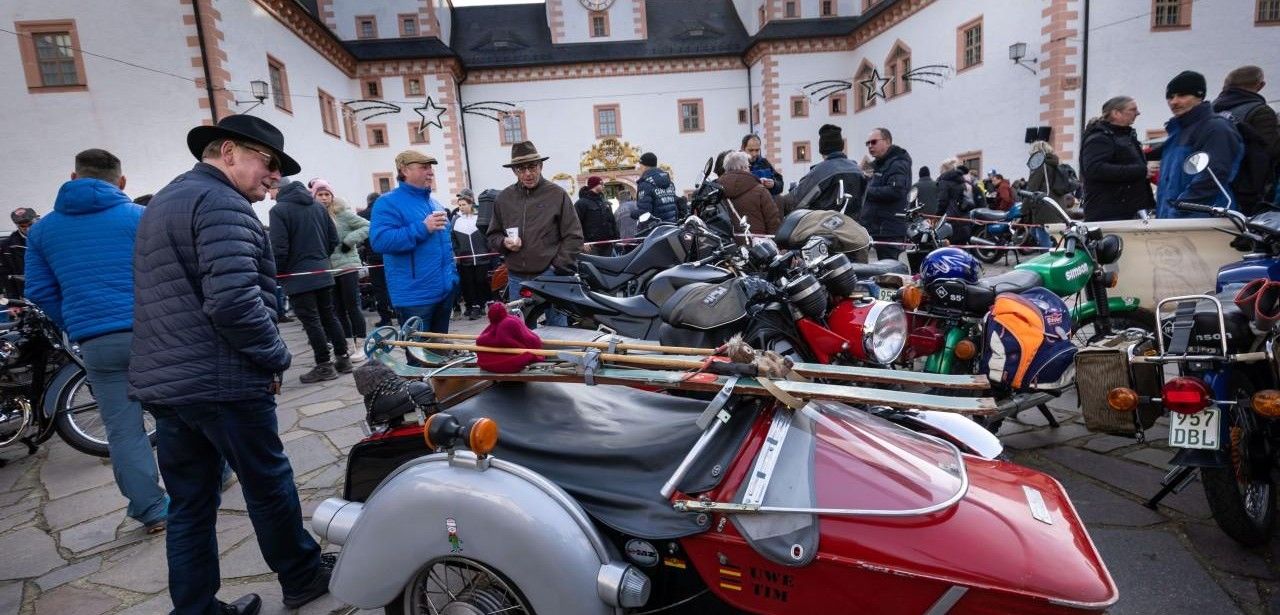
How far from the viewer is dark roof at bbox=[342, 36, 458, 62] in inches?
1136

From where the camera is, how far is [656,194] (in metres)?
8.50

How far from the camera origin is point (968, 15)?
2138 centimetres

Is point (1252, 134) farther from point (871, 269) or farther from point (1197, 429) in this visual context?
point (1197, 429)

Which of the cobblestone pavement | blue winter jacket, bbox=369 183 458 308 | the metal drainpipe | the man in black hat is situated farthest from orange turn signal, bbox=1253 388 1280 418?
the metal drainpipe

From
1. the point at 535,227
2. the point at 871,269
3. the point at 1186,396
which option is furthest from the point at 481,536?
the point at 535,227

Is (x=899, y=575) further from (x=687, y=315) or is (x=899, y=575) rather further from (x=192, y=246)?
(x=192, y=246)

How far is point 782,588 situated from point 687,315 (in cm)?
183

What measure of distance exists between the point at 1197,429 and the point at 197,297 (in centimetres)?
361

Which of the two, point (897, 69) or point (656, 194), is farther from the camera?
point (897, 69)

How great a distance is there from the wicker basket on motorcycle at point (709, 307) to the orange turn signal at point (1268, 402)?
1898 mm

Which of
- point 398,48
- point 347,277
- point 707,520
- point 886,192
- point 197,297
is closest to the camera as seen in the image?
point 707,520

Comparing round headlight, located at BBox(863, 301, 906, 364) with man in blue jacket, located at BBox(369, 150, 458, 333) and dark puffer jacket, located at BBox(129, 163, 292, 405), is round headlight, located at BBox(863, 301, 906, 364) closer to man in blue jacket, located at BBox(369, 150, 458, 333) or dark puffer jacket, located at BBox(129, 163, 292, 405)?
dark puffer jacket, located at BBox(129, 163, 292, 405)

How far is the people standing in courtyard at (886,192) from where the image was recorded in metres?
6.29

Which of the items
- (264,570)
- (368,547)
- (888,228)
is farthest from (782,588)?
(888,228)
